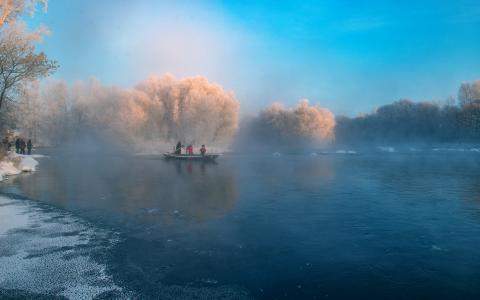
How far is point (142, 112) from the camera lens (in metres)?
65.0

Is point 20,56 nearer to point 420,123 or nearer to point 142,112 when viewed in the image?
point 142,112

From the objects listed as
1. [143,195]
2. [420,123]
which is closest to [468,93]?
[420,123]

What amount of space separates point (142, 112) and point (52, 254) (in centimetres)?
5871

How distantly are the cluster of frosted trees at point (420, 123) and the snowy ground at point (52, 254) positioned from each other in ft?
316

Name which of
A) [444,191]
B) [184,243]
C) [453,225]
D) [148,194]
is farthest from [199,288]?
[444,191]

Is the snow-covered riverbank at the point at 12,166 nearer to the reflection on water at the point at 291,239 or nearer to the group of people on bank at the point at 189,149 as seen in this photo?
the reflection on water at the point at 291,239

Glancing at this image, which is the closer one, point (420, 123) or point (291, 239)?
point (291, 239)

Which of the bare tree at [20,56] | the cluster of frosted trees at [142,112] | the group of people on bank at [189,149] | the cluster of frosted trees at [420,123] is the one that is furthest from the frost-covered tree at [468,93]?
the bare tree at [20,56]

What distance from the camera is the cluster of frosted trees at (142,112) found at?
64812 millimetres

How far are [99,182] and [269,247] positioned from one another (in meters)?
15.4

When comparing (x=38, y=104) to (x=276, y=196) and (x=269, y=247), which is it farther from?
(x=269, y=247)

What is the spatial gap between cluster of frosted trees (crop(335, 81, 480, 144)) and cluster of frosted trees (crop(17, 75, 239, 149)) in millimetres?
52240

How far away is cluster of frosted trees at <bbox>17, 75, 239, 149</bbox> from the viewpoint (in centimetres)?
6481

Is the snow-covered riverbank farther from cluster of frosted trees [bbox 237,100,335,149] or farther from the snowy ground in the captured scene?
cluster of frosted trees [bbox 237,100,335,149]
